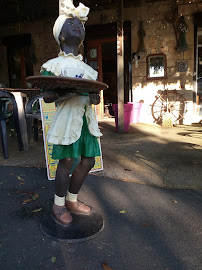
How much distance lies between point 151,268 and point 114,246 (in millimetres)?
309

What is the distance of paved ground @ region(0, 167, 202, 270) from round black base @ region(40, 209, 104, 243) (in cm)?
4

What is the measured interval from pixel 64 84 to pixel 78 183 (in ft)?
2.80

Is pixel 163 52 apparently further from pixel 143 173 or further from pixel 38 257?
pixel 38 257

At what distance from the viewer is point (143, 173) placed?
3148 mm

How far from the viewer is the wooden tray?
60.4 inches

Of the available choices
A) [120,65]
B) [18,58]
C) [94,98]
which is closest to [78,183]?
[94,98]

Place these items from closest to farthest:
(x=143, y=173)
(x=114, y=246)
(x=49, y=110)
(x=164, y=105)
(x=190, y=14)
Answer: (x=114, y=246)
(x=49, y=110)
(x=143, y=173)
(x=190, y=14)
(x=164, y=105)

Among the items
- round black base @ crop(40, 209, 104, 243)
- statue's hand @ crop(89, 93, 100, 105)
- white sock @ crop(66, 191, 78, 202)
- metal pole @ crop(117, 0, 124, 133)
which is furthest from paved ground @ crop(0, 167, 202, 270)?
metal pole @ crop(117, 0, 124, 133)

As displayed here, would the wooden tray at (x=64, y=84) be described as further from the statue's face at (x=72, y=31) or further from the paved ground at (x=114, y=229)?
the paved ground at (x=114, y=229)

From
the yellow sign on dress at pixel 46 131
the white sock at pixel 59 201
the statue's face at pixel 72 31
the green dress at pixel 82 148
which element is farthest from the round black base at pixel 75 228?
the statue's face at pixel 72 31

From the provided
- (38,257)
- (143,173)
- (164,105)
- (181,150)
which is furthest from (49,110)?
(164,105)

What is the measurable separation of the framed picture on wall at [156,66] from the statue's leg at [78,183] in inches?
234

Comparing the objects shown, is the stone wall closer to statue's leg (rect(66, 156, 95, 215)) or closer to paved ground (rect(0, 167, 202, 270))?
paved ground (rect(0, 167, 202, 270))

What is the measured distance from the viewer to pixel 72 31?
70.6 inches
